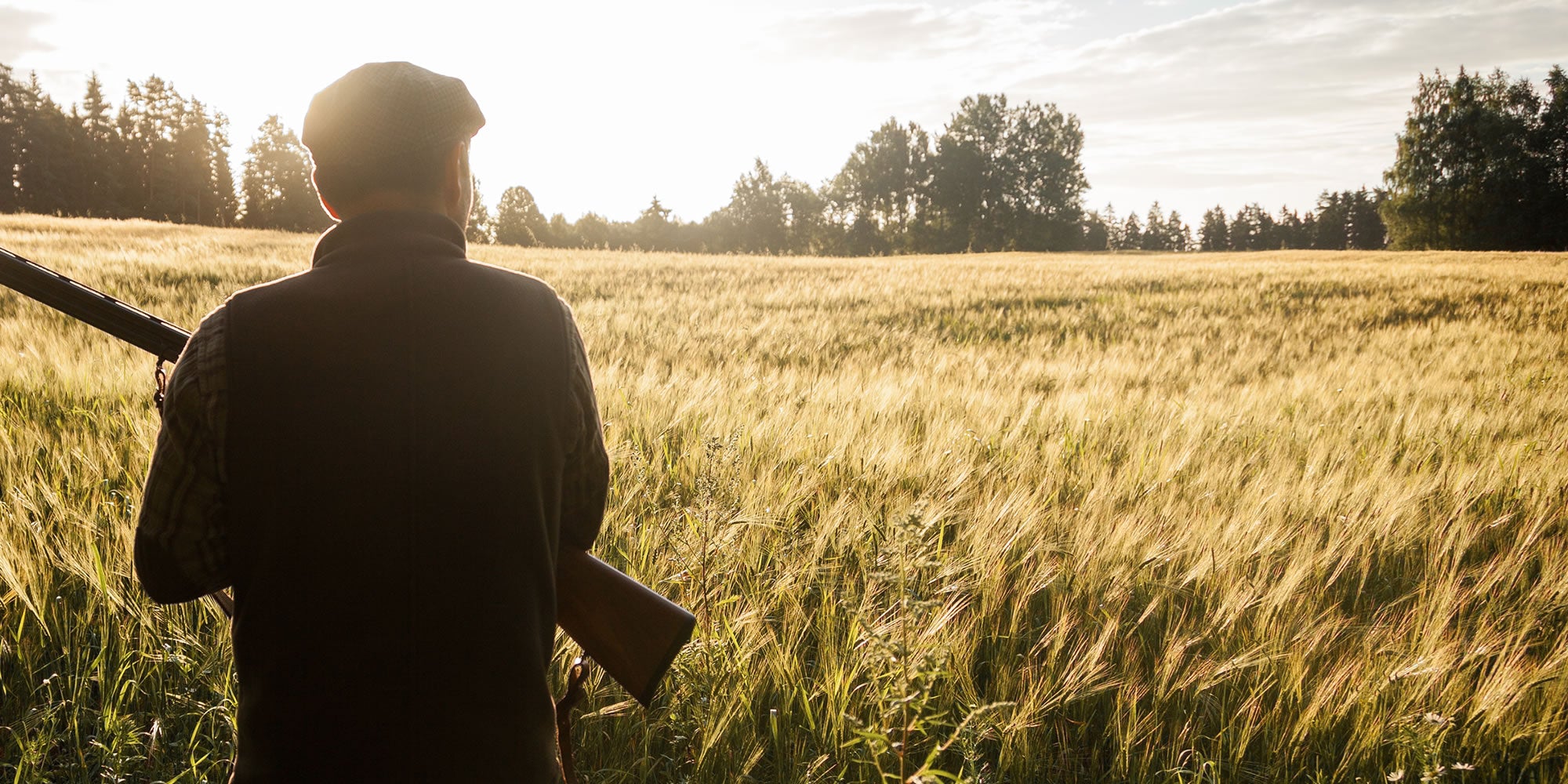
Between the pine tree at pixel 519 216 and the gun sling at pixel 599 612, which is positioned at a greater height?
the pine tree at pixel 519 216

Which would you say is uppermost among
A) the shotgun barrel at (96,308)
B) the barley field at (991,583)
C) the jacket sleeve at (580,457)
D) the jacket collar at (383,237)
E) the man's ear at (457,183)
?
the man's ear at (457,183)

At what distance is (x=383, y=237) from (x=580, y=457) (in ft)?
1.67

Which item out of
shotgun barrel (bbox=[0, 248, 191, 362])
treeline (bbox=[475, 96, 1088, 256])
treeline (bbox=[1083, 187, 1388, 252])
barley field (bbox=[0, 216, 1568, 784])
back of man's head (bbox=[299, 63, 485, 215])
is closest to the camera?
back of man's head (bbox=[299, 63, 485, 215])

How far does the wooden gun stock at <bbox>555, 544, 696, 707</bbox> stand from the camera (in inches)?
51.3

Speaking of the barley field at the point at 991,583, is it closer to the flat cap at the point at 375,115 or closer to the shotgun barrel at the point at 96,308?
the shotgun barrel at the point at 96,308

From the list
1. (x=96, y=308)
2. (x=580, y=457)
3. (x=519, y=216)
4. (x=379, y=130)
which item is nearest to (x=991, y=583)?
(x=580, y=457)

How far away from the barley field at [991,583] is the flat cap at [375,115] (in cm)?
115

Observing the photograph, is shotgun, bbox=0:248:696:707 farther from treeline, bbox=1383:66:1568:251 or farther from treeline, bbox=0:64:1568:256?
treeline, bbox=1383:66:1568:251

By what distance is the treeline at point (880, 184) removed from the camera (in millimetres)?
54125

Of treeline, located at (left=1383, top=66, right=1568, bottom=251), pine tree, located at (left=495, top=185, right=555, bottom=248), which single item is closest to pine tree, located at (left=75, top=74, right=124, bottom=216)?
pine tree, located at (left=495, top=185, right=555, bottom=248)

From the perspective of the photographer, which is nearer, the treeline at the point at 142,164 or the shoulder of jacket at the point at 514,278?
the shoulder of jacket at the point at 514,278

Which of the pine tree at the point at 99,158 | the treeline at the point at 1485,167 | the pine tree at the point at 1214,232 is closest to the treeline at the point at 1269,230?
the pine tree at the point at 1214,232

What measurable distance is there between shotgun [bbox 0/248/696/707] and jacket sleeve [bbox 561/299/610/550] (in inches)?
2.2

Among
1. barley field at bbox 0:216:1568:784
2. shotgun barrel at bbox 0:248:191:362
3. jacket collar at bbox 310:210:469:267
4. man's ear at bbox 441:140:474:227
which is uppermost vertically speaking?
man's ear at bbox 441:140:474:227
